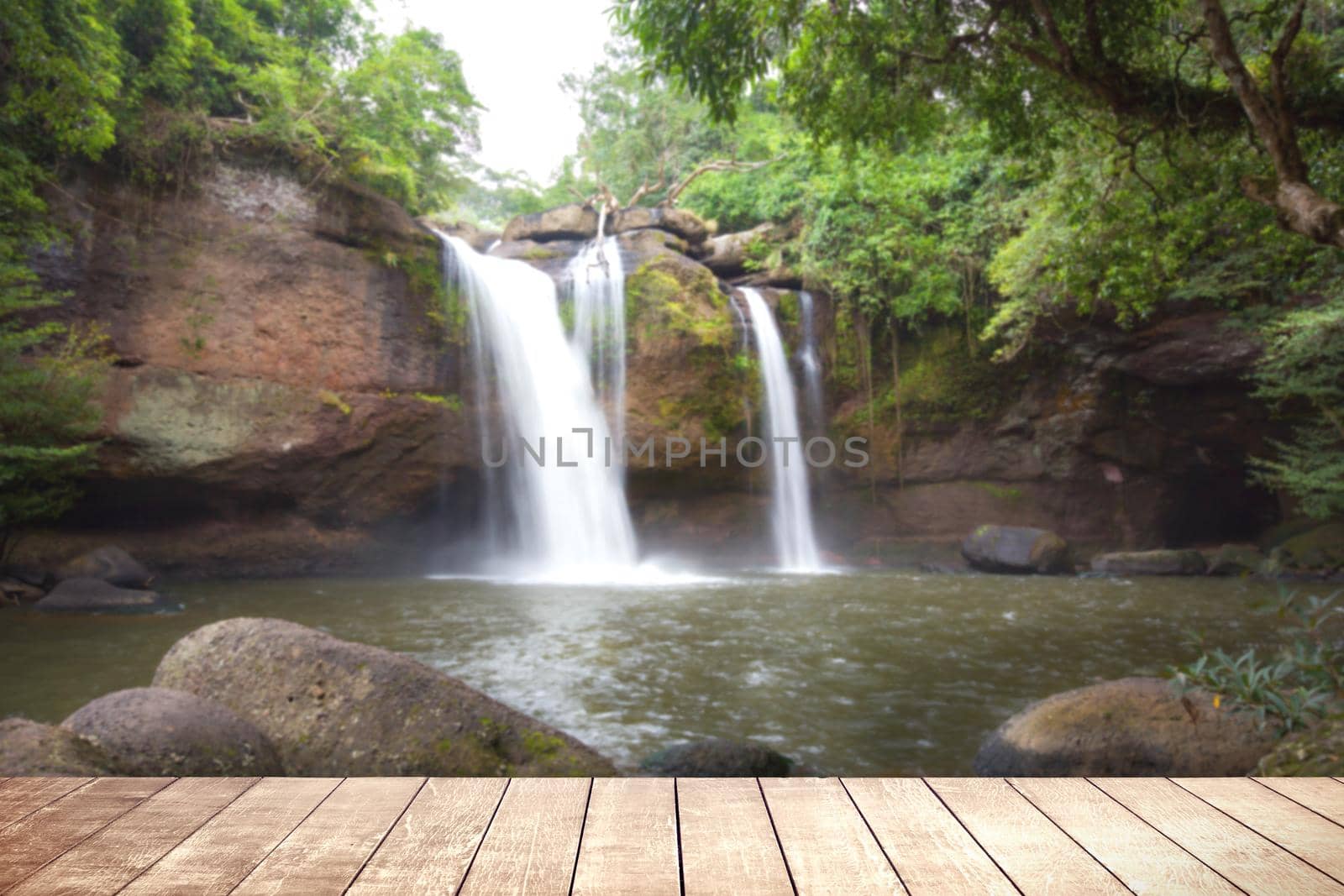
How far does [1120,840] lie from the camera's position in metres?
1.95

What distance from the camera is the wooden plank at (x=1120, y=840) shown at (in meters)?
1.74

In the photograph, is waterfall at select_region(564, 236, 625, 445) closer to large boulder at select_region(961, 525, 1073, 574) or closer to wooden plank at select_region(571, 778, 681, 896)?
large boulder at select_region(961, 525, 1073, 574)

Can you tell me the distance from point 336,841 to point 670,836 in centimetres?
77

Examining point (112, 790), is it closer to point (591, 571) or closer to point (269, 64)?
point (591, 571)

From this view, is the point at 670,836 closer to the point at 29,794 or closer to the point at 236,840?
the point at 236,840

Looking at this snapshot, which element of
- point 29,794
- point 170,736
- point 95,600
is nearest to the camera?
point 29,794

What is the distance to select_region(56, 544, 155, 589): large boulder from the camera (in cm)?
1074

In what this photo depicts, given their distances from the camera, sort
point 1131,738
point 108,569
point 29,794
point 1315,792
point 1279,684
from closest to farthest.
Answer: point 29,794, point 1315,792, point 1131,738, point 1279,684, point 108,569

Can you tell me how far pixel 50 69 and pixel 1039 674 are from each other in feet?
37.2

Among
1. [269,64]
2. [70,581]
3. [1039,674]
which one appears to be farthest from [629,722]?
[269,64]

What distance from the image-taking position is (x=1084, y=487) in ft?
53.1

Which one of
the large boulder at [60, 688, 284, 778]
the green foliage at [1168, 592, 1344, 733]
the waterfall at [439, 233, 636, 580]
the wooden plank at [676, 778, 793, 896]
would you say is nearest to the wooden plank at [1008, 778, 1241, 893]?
the wooden plank at [676, 778, 793, 896]

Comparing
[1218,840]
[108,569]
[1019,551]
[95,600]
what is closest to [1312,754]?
[1218,840]

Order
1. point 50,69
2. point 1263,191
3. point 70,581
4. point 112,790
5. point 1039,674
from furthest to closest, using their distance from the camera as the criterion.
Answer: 1. point 70,581
2. point 50,69
3. point 1039,674
4. point 1263,191
5. point 112,790
